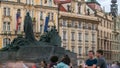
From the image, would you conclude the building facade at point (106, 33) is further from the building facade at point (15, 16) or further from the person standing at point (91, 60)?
the person standing at point (91, 60)

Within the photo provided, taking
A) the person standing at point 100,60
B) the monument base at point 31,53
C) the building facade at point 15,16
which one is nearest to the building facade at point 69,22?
the building facade at point 15,16

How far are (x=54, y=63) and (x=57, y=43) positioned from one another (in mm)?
13910

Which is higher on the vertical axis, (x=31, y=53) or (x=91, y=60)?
(x=91, y=60)

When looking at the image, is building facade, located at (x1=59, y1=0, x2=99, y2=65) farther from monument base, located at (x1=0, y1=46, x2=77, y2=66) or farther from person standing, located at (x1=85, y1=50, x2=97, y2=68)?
person standing, located at (x1=85, y1=50, x2=97, y2=68)

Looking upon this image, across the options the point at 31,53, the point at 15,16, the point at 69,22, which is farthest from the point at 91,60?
the point at 69,22

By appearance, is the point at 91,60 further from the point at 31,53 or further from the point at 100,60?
the point at 31,53

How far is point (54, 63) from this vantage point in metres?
14.1

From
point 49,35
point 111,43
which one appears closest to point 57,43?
point 49,35

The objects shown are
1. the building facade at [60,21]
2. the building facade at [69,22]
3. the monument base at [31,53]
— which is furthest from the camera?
the building facade at [69,22]

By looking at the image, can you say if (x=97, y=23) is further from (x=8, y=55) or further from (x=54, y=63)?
(x=54, y=63)

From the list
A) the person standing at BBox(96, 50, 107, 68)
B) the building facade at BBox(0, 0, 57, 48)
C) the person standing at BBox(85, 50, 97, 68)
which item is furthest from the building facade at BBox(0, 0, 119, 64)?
the person standing at BBox(96, 50, 107, 68)

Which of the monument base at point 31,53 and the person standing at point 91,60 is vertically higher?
the person standing at point 91,60

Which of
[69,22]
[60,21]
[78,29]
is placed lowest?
[78,29]

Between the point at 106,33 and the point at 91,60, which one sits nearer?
the point at 91,60
